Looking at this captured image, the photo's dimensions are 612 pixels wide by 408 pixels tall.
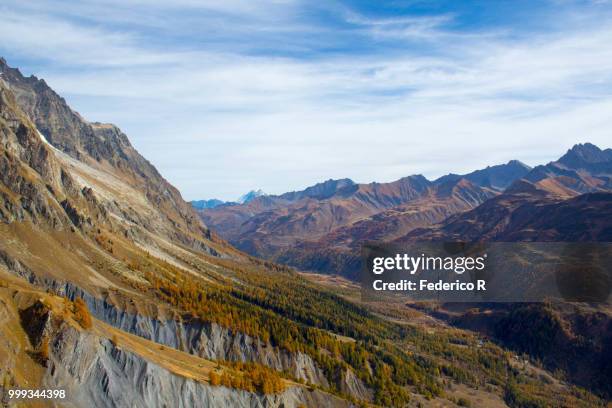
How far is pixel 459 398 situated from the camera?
17875 cm

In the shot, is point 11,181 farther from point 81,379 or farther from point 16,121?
point 81,379

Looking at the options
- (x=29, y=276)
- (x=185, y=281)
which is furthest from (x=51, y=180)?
(x=29, y=276)

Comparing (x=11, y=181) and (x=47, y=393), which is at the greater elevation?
Result: (x=11, y=181)

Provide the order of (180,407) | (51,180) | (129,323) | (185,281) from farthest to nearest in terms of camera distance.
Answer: (185,281) → (51,180) → (129,323) → (180,407)

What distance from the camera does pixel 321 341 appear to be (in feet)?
560

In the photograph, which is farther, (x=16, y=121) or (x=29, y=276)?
(x=16, y=121)

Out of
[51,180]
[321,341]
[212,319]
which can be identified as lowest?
[321,341]

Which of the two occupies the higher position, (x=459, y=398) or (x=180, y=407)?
(x=180, y=407)

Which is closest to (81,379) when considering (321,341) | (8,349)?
(8,349)

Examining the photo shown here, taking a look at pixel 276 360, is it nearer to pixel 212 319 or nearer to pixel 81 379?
pixel 212 319

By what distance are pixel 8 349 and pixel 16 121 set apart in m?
148

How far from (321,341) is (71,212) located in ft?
310

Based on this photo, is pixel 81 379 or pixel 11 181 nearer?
pixel 81 379

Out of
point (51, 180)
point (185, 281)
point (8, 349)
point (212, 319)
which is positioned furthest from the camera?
point (185, 281)
